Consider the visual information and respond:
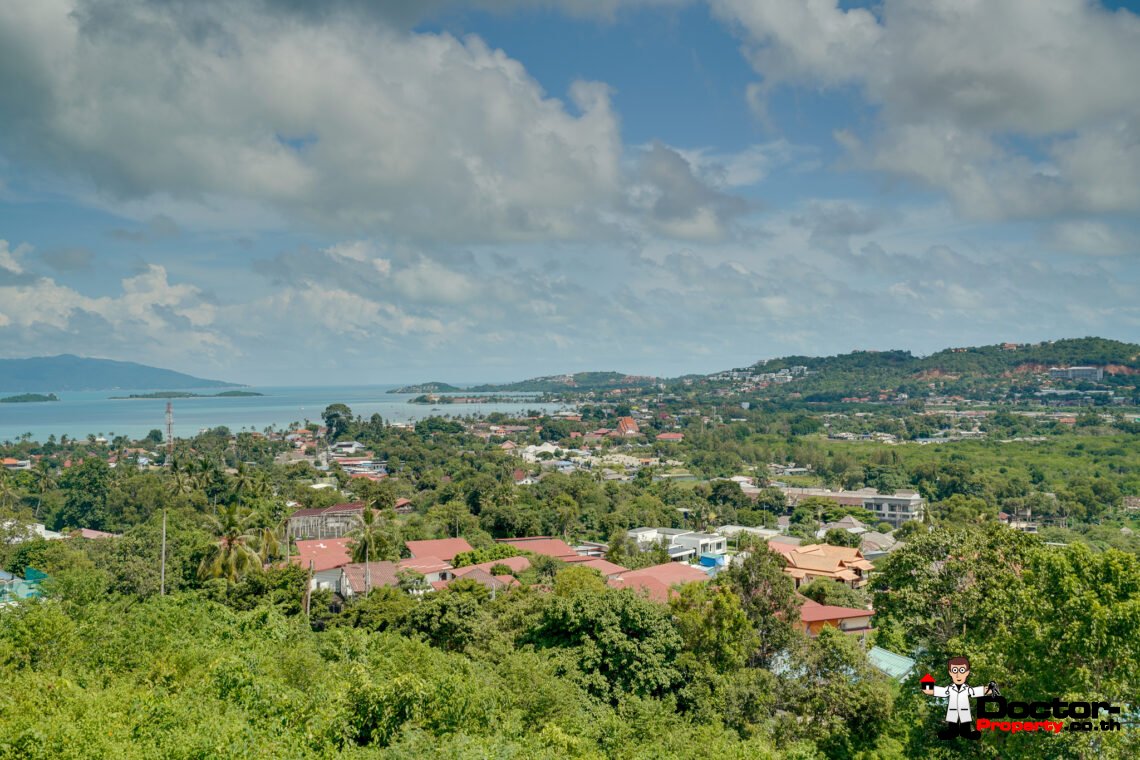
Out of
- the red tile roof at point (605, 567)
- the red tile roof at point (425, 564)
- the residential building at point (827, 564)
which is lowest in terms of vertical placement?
the residential building at point (827, 564)

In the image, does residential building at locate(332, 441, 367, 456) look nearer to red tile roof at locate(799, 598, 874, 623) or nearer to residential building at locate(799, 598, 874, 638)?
red tile roof at locate(799, 598, 874, 623)

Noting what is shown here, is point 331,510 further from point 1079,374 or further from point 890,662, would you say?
point 1079,374

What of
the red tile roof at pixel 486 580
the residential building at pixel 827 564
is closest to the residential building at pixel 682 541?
the residential building at pixel 827 564

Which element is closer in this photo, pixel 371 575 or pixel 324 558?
pixel 371 575

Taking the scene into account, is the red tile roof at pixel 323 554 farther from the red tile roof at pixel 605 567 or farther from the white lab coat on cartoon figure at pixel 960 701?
the white lab coat on cartoon figure at pixel 960 701

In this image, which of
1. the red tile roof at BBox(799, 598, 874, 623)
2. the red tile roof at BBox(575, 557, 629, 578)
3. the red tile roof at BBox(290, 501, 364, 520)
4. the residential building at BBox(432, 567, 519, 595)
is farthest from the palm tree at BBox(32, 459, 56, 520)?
the red tile roof at BBox(799, 598, 874, 623)

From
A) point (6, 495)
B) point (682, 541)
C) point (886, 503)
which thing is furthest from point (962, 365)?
point (6, 495)

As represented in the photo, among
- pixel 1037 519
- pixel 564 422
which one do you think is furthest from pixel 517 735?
→ pixel 564 422
